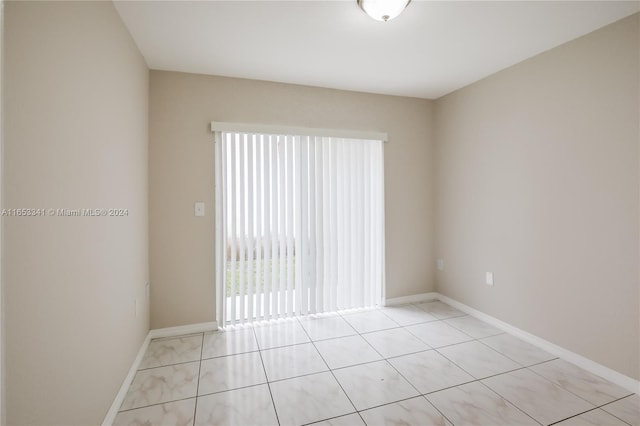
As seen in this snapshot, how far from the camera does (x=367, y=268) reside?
3.39 metres

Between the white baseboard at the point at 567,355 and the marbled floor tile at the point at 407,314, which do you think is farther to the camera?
the marbled floor tile at the point at 407,314

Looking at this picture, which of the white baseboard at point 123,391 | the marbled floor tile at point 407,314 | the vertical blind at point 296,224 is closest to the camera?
the white baseboard at point 123,391

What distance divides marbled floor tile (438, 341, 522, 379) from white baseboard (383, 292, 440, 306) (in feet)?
3.36

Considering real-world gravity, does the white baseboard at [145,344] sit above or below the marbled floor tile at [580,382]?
above

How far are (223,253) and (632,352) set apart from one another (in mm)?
3193

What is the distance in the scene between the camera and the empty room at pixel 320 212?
123 centimetres

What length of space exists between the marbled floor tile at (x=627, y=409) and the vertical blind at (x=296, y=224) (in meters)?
2.00

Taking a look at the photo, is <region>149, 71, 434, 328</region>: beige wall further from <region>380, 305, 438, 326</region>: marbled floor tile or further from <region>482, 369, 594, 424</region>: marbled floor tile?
<region>482, 369, 594, 424</region>: marbled floor tile

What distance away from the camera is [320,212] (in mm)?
3139

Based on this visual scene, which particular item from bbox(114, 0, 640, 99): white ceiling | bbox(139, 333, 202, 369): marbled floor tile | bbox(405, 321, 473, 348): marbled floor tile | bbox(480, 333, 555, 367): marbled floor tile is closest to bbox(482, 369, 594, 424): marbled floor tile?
bbox(480, 333, 555, 367): marbled floor tile

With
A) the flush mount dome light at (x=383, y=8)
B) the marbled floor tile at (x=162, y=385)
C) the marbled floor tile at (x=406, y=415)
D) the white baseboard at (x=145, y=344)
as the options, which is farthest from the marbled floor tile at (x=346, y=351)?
the flush mount dome light at (x=383, y=8)

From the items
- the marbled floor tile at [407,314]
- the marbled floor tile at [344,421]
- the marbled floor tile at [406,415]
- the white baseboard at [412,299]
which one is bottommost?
the marbled floor tile at [344,421]

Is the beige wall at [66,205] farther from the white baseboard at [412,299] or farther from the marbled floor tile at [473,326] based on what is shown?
the marbled floor tile at [473,326]

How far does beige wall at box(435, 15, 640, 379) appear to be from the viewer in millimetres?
1940
